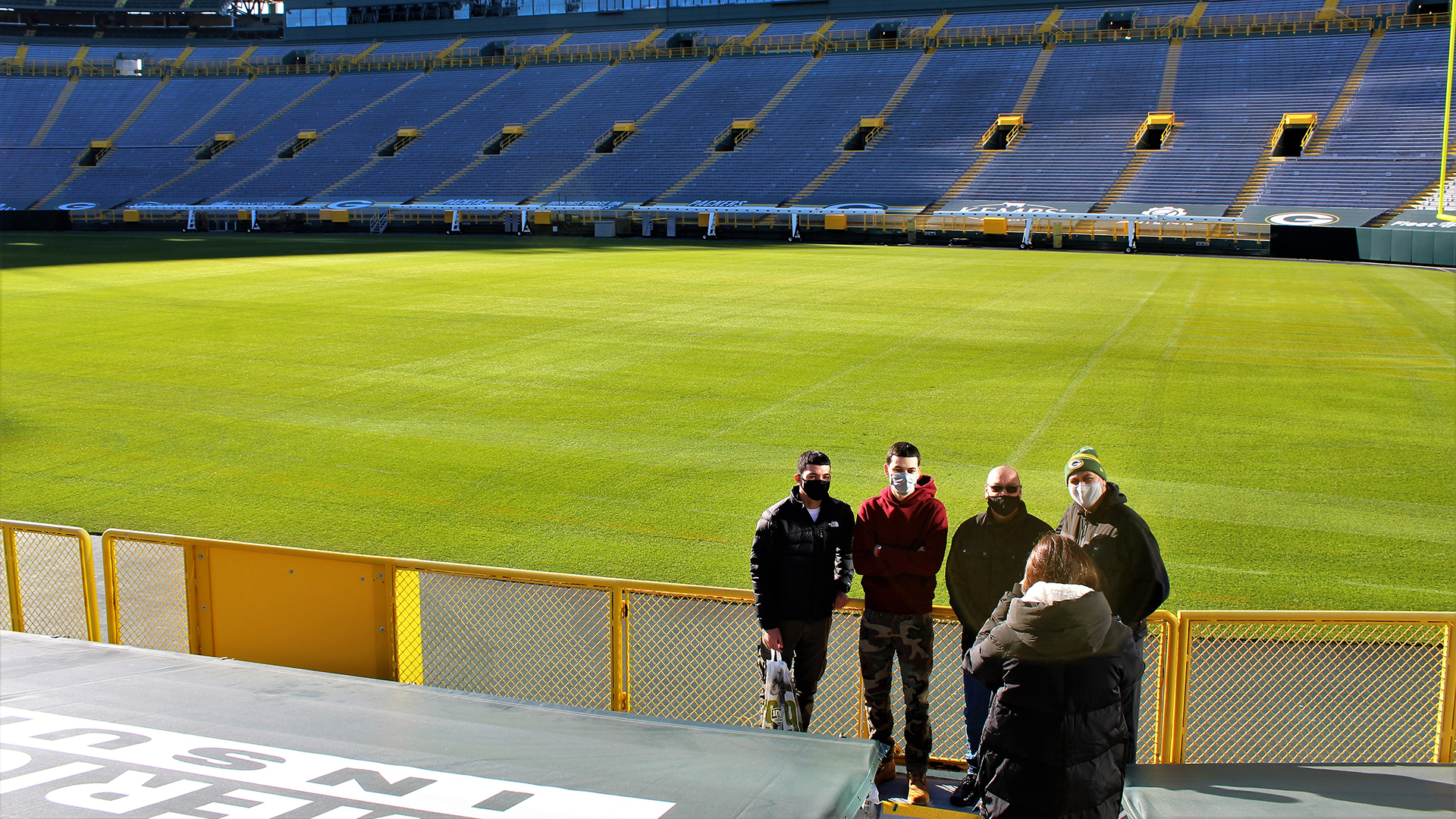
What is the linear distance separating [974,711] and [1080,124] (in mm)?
54992

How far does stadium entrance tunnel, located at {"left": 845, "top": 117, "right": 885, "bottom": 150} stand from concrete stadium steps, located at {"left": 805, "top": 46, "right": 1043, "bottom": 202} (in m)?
0.54

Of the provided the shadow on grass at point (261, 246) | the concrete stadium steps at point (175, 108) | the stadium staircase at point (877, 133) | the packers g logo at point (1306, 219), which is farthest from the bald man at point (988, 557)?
the concrete stadium steps at point (175, 108)

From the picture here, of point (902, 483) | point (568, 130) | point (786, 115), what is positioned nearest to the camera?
point (902, 483)

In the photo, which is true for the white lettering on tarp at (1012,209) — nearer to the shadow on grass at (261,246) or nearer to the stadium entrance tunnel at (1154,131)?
the stadium entrance tunnel at (1154,131)

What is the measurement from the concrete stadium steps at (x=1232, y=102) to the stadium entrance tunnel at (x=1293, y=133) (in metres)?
0.42

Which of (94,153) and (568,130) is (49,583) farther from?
(94,153)

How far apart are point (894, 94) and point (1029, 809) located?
202ft

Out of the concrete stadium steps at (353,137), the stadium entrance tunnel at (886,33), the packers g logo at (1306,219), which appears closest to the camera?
the packers g logo at (1306,219)

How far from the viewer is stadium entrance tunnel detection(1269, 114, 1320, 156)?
4941 centimetres

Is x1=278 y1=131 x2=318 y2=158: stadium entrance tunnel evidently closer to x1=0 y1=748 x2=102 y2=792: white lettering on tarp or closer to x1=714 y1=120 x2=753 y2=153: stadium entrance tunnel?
x1=714 y1=120 x2=753 y2=153: stadium entrance tunnel

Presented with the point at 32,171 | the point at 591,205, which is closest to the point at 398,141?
the point at 591,205

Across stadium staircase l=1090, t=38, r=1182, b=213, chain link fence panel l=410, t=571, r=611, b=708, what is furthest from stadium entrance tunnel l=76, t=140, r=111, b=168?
chain link fence panel l=410, t=571, r=611, b=708

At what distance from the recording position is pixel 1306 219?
41156mm

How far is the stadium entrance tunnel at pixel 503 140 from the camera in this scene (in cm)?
6562
